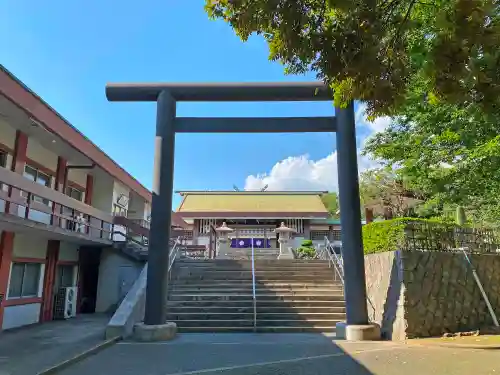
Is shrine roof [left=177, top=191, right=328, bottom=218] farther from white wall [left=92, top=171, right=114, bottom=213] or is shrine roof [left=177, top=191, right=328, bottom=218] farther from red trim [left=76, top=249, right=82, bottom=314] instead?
red trim [left=76, top=249, right=82, bottom=314]

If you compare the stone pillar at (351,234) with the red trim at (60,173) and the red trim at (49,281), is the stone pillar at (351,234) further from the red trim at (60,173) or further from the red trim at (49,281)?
the red trim at (60,173)

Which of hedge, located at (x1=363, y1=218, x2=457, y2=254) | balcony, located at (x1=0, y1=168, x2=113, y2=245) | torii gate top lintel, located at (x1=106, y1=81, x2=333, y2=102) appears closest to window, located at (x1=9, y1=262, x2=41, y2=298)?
balcony, located at (x1=0, y1=168, x2=113, y2=245)

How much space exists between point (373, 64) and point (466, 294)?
344 inches

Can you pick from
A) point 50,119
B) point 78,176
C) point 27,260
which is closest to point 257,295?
point 27,260

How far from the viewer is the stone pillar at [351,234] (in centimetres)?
913

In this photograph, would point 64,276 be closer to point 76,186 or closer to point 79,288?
point 79,288

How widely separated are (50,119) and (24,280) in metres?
5.09

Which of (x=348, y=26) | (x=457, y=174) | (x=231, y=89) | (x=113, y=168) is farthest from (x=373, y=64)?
(x=113, y=168)

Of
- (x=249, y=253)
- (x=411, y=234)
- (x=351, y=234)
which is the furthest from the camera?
(x=249, y=253)

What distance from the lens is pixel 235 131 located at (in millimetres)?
10227

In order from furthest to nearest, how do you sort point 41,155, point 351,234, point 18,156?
1. point 41,155
2. point 18,156
3. point 351,234

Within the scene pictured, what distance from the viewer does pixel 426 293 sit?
31.9 feet

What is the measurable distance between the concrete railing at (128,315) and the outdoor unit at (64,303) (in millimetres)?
3594

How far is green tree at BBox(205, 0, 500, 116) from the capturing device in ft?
12.2
